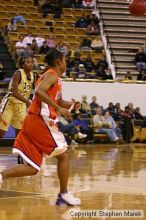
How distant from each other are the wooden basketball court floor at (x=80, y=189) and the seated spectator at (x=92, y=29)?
14.2m

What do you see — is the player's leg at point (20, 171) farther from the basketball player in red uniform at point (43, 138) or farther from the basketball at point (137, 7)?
the basketball at point (137, 7)

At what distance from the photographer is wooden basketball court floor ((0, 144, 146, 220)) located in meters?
7.60

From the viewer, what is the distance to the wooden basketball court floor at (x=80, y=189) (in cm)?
760

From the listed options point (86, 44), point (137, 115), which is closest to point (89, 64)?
point (86, 44)

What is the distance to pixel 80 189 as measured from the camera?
9.43 meters

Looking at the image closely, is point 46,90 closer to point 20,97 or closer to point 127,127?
point 20,97

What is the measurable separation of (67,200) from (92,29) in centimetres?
2073

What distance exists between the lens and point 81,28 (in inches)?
1117

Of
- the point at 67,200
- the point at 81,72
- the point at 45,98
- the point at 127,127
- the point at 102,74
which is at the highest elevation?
the point at 45,98

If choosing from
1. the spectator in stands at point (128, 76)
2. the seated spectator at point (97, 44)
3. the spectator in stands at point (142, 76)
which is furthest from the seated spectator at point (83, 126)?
the seated spectator at point (97, 44)

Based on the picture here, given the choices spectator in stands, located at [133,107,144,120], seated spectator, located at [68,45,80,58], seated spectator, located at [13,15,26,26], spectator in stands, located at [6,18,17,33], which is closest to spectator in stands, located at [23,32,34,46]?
spectator in stands, located at [6,18,17,33]

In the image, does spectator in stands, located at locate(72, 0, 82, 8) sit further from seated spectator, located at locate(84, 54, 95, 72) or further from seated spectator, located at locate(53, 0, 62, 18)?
seated spectator, located at locate(84, 54, 95, 72)

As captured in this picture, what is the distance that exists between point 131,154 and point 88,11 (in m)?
13.6

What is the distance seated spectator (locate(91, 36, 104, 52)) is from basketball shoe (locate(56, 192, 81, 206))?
19412 millimetres
